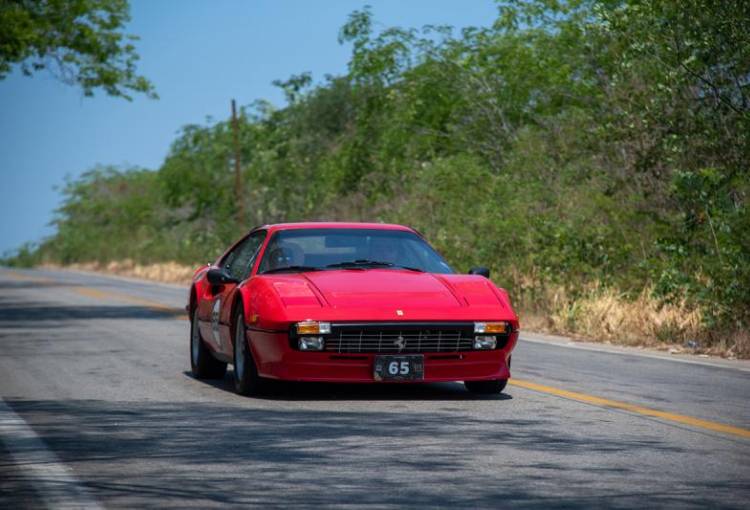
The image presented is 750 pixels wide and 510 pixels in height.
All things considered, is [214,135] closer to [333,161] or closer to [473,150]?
[333,161]

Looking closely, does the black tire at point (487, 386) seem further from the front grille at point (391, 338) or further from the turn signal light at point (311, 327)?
the turn signal light at point (311, 327)

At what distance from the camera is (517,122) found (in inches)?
1387

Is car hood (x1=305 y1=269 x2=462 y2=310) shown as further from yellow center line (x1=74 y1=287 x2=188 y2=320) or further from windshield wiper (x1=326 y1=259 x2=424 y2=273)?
yellow center line (x1=74 y1=287 x2=188 y2=320)

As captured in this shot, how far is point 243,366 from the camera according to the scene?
10891mm

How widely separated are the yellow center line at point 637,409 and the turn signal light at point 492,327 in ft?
2.40

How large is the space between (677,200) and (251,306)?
1024 centimetres

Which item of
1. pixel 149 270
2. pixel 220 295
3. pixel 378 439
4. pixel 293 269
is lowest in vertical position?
pixel 378 439

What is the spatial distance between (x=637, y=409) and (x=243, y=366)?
117 inches

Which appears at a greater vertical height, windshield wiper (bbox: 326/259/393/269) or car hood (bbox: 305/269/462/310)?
windshield wiper (bbox: 326/259/393/269)

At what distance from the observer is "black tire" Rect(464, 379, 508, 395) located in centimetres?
1091

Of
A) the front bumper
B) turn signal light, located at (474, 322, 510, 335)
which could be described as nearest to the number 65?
the front bumper

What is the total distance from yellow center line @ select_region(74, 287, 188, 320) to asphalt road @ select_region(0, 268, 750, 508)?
10.8 m

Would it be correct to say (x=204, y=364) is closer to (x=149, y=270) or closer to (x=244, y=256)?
(x=244, y=256)

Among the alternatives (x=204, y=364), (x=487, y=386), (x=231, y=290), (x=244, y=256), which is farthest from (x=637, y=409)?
(x=204, y=364)
